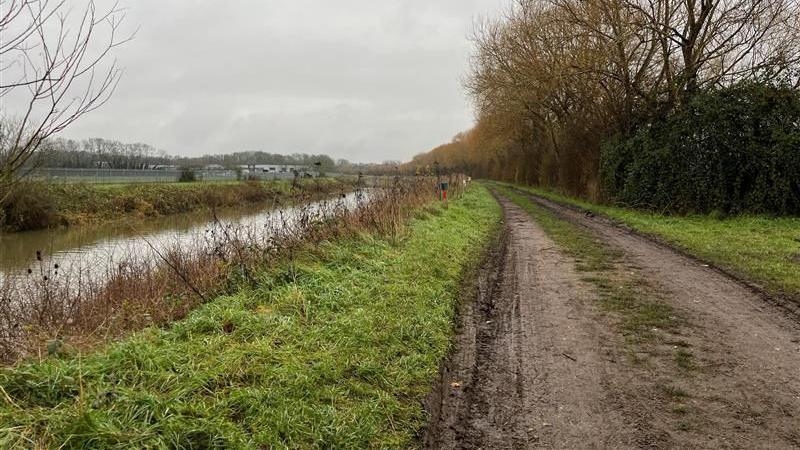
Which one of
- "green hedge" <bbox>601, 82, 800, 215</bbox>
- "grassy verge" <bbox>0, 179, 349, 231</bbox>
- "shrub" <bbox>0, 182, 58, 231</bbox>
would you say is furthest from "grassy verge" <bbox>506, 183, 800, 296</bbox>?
"shrub" <bbox>0, 182, 58, 231</bbox>

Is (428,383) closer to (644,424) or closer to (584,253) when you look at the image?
(644,424)

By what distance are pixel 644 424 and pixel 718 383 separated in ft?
3.60

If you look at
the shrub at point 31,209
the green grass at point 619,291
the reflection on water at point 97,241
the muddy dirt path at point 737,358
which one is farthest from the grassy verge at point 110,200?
the muddy dirt path at point 737,358

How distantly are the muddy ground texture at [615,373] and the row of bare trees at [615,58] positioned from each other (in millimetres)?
12904

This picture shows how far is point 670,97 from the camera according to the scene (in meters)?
18.5

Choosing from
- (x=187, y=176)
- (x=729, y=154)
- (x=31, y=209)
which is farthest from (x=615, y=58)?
(x=187, y=176)

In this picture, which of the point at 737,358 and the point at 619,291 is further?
the point at 619,291

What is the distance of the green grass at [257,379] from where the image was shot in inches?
126

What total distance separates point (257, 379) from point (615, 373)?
120 inches

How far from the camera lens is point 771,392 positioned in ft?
13.6

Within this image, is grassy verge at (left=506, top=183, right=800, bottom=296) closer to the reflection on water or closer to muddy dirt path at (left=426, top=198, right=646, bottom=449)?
muddy dirt path at (left=426, top=198, right=646, bottom=449)

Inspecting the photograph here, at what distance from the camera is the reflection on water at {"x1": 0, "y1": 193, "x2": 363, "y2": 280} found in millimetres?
11617

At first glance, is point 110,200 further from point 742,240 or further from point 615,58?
point 742,240

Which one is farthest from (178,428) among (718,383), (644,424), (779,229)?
(779,229)
